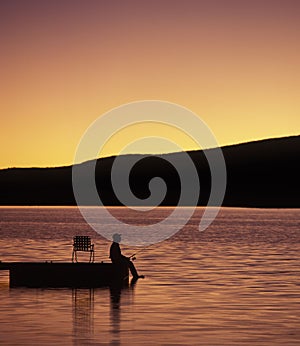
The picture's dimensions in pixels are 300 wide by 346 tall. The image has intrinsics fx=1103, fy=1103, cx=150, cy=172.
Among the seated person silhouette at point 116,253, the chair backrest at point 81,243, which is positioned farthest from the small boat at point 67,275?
the chair backrest at point 81,243

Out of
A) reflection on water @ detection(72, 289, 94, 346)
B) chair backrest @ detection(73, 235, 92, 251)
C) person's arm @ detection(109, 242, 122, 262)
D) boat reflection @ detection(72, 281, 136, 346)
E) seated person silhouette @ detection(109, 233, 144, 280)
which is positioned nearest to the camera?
boat reflection @ detection(72, 281, 136, 346)

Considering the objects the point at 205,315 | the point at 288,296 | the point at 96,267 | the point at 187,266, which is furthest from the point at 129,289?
the point at 187,266

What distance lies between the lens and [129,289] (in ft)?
111

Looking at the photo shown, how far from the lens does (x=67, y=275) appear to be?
35.1 m

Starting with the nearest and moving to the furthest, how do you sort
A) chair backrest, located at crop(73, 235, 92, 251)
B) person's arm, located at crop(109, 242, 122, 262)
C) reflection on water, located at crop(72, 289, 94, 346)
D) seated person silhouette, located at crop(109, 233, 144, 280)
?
reflection on water, located at crop(72, 289, 94, 346)
seated person silhouette, located at crop(109, 233, 144, 280)
person's arm, located at crop(109, 242, 122, 262)
chair backrest, located at crop(73, 235, 92, 251)

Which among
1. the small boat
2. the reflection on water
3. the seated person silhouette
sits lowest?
the reflection on water

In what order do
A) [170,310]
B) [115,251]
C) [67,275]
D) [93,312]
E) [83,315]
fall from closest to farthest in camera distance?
[83,315] < [93,312] < [170,310] < [115,251] < [67,275]

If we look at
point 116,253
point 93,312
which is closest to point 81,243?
point 116,253

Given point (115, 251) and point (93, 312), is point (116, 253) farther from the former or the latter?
point (93, 312)

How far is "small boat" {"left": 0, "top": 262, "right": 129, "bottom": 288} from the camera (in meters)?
34.9

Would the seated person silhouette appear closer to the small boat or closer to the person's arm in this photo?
the person's arm

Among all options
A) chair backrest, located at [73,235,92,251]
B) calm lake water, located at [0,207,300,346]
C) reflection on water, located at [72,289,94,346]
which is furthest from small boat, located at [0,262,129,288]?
chair backrest, located at [73,235,92,251]

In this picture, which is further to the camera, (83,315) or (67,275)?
(67,275)

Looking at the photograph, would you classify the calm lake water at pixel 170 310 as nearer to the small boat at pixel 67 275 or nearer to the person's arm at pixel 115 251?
the small boat at pixel 67 275
